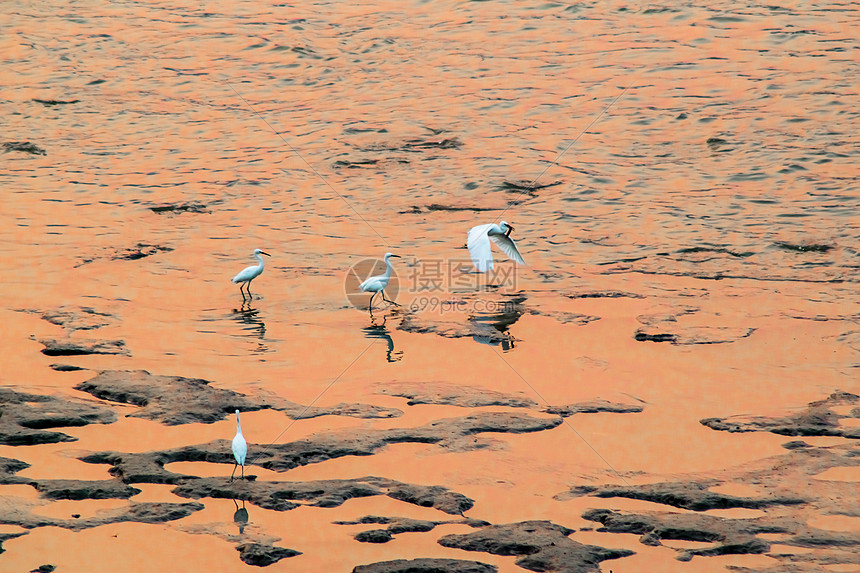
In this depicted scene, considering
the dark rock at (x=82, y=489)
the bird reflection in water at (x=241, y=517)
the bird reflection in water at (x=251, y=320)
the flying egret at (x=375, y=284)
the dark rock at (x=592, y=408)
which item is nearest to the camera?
the bird reflection in water at (x=241, y=517)

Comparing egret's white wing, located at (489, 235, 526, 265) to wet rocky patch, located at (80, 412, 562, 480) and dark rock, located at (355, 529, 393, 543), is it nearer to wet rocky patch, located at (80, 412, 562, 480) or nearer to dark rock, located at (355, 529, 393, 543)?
wet rocky patch, located at (80, 412, 562, 480)

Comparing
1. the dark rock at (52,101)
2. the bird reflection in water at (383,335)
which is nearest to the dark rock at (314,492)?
the bird reflection in water at (383,335)

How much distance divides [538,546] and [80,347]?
4830mm

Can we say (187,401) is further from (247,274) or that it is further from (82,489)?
(247,274)

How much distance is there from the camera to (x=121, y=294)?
10273 mm

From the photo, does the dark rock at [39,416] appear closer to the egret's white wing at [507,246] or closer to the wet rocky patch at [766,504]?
the wet rocky patch at [766,504]

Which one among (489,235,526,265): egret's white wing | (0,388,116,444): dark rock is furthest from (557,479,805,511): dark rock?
(489,235,526,265): egret's white wing

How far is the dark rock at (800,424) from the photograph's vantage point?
7.24 meters

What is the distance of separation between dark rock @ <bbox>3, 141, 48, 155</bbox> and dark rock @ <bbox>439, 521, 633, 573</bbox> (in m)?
12.1

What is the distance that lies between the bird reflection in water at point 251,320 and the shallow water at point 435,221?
36mm

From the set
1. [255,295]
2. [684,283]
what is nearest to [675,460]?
[684,283]

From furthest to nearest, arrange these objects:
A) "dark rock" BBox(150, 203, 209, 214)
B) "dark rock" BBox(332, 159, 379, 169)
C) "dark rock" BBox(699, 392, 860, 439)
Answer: "dark rock" BBox(332, 159, 379, 169) → "dark rock" BBox(150, 203, 209, 214) → "dark rock" BBox(699, 392, 860, 439)

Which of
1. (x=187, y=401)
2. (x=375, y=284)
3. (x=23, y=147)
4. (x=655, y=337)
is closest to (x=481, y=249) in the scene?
(x=375, y=284)

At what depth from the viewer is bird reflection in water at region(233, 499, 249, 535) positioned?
5919mm
